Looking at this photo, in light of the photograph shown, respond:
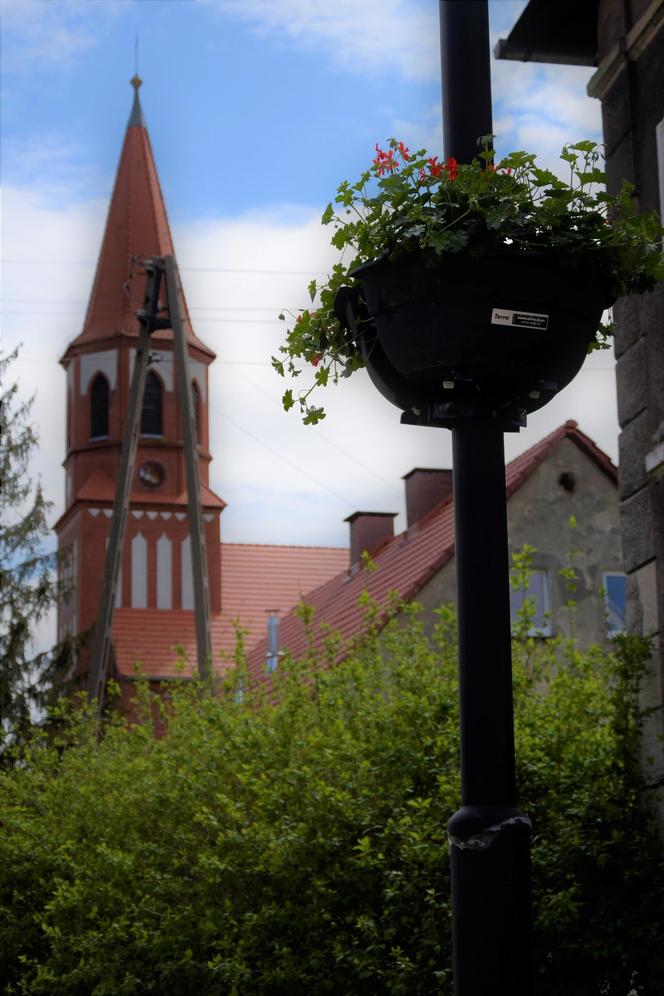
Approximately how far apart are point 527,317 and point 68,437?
155 feet

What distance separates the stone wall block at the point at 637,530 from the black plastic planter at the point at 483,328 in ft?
17.1

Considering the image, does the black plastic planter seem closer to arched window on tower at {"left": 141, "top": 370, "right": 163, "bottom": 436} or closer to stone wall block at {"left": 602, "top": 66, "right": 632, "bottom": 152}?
stone wall block at {"left": 602, "top": 66, "right": 632, "bottom": 152}

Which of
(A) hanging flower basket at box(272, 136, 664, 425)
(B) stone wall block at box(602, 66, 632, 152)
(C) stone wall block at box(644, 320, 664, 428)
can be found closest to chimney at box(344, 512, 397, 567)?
(B) stone wall block at box(602, 66, 632, 152)

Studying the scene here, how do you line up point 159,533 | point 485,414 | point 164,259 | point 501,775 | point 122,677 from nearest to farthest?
1. point 501,775
2. point 485,414
3. point 164,259
4. point 122,677
5. point 159,533

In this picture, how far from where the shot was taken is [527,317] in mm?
3998

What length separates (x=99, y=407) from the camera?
164 ft

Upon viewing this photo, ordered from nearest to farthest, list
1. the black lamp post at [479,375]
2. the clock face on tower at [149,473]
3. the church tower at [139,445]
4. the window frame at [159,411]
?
the black lamp post at [479,375], the church tower at [139,445], the clock face on tower at [149,473], the window frame at [159,411]

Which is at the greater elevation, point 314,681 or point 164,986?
point 314,681

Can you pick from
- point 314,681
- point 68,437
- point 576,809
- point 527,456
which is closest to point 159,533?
point 68,437

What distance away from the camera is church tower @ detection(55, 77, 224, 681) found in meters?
47.7

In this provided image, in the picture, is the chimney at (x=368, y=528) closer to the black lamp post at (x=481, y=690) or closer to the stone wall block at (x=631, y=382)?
the stone wall block at (x=631, y=382)

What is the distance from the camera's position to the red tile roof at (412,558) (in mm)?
25864

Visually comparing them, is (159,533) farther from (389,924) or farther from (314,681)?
(389,924)

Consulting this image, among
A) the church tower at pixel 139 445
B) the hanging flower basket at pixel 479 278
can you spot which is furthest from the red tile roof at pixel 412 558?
the hanging flower basket at pixel 479 278
